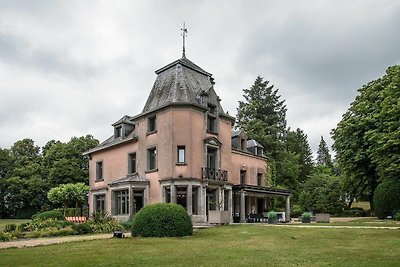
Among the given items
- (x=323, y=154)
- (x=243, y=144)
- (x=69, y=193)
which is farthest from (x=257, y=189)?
Answer: (x=323, y=154)

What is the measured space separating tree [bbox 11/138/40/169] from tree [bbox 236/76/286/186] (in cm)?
3391

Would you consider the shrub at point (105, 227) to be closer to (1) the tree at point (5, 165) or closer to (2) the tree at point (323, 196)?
(2) the tree at point (323, 196)

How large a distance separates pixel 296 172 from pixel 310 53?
4149cm

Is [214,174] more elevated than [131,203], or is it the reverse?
[214,174]

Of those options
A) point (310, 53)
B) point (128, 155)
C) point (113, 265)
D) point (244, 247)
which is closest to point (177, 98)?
point (128, 155)

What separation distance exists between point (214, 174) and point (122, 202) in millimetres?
7238

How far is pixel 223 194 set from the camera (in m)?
30.5

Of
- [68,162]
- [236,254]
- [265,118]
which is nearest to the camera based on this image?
[236,254]

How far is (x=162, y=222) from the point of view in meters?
18.0

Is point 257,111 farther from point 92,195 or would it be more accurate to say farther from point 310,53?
point 310,53

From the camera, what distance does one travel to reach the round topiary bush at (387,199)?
95.6 feet

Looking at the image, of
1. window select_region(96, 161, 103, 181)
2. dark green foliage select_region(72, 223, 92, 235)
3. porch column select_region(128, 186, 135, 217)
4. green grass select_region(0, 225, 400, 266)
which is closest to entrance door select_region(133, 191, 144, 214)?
porch column select_region(128, 186, 135, 217)

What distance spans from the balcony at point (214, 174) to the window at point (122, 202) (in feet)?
19.8

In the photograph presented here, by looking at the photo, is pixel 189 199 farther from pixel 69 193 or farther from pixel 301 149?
pixel 301 149
